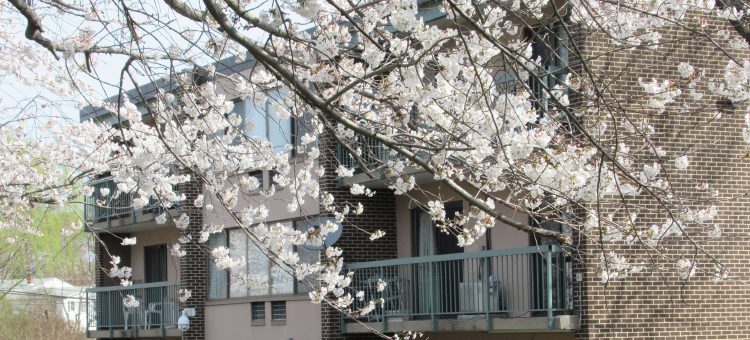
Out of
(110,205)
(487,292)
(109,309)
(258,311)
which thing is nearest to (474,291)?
(487,292)

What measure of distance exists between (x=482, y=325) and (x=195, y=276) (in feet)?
38.3

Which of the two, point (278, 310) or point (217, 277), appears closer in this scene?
point (278, 310)

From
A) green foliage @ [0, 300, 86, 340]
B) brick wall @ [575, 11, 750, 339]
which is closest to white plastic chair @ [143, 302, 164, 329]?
green foliage @ [0, 300, 86, 340]

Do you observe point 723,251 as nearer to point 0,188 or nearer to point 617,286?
point 617,286

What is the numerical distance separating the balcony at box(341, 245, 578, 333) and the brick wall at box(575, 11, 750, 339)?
1.51 ft

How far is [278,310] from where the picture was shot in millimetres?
25641

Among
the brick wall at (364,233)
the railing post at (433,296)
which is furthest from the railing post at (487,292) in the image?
the brick wall at (364,233)

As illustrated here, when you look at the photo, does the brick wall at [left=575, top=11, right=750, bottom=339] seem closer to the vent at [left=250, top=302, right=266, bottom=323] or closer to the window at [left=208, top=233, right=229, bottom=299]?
the vent at [left=250, top=302, right=266, bottom=323]

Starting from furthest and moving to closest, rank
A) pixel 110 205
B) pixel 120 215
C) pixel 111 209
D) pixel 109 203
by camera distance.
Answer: pixel 109 203, pixel 110 205, pixel 120 215, pixel 111 209

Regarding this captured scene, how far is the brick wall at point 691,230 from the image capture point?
684 inches

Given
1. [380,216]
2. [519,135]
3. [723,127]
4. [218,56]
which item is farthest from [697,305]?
[218,56]

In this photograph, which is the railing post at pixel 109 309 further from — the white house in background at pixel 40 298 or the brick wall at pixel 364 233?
the white house in background at pixel 40 298

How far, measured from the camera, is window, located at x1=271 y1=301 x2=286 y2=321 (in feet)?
83.5

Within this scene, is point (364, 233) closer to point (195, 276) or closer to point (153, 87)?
point (153, 87)
